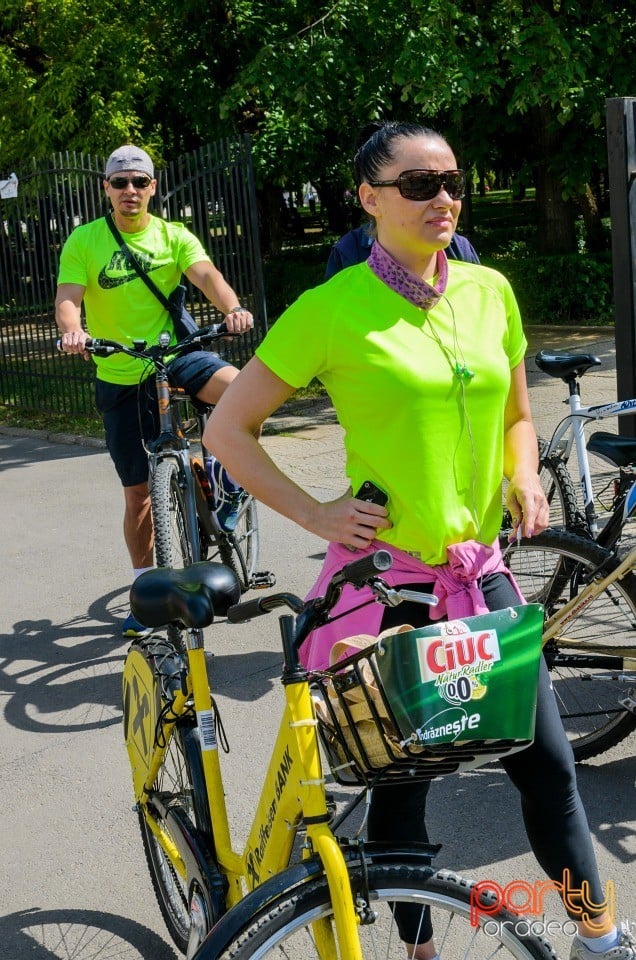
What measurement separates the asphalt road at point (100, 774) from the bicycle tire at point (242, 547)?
26 centimetres

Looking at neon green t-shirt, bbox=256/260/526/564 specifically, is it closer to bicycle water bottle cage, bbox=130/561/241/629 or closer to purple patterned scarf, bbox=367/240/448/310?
purple patterned scarf, bbox=367/240/448/310

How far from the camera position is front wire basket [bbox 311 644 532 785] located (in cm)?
A: 207

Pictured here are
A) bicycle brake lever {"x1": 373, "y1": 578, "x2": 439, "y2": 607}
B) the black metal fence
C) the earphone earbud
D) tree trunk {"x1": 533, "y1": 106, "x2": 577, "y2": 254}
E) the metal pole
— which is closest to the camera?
bicycle brake lever {"x1": 373, "y1": 578, "x2": 439, "y2": 607}

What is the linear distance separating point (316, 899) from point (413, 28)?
10903 mm

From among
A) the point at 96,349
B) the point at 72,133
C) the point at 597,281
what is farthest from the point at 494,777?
the point at 72,133

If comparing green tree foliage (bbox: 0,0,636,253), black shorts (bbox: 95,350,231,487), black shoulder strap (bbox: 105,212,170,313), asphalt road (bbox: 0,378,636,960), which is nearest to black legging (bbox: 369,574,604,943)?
asphalt road (bbox: 0,378,636,960)

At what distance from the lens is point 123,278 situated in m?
5.43

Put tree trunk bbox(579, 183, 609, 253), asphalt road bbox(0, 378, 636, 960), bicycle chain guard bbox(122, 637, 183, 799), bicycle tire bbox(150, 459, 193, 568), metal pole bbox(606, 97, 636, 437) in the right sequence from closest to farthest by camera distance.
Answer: bicycle chain guard bbox(122, 637, 183, 799), asphalt road bbox(0, 378, 636, 960), bicycle tire bbox(150, 459, 193, 568), metal pole bbox(606, 97, 636, 437), tree trunk bbox(579, 183, 609, 253)

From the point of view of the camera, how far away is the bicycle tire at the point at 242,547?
17.7 ft

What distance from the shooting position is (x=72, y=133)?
15977mm

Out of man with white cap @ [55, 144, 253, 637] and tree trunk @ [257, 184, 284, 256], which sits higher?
tree trunk @ [257, 184, 284, 256]

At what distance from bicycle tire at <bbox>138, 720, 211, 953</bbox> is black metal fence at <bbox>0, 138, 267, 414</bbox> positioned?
282 inches

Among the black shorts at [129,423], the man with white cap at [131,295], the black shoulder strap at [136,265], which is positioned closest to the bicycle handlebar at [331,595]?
the man with white cap at [131,295]

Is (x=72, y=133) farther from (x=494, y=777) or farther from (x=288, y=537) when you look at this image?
(x=494, y=777)
